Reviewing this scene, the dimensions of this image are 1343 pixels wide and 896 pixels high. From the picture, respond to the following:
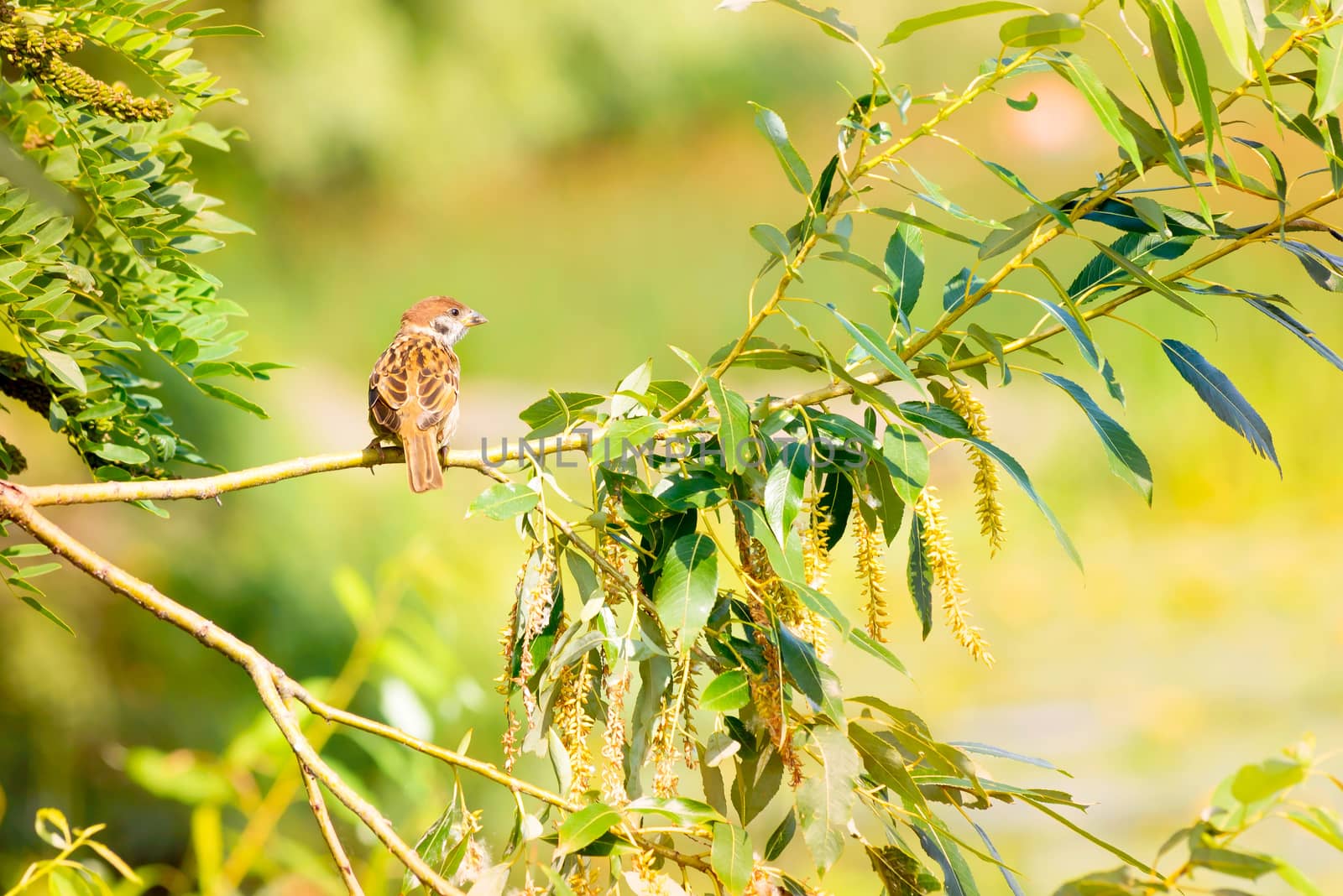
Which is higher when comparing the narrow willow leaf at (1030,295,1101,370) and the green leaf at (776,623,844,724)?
the narrow willow leaf at (1030,295,1101,370)

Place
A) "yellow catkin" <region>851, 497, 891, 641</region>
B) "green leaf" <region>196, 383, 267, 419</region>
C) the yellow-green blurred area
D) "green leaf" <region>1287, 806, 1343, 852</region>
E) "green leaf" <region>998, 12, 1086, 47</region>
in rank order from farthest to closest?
the yellow-green blurred area < "green leaf" <region>196, 383, 267, 419</region> < "yellow catkin" <region>851, 497, 891, 641</region> < "green leaf" <region>998, 12, 1086, 47</region> < "green leaf" <region>1287, 806, 1343, 852</region>

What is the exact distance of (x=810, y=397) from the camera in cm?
59

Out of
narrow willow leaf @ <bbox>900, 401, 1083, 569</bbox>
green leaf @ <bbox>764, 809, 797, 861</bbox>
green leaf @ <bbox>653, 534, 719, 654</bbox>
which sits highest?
narrow willow leaf @ <bbox>900, 401, 1083, 569</bbox>

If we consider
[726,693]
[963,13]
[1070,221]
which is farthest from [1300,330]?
[726,693]

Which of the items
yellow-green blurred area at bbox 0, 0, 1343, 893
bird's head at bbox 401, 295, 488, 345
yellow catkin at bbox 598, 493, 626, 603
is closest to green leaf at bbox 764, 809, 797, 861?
yellow catkin at bbox 598, 493, 626, 603

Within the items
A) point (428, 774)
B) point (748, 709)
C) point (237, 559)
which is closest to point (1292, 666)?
point (428, 774)

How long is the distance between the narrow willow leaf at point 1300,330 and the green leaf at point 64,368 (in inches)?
26.1

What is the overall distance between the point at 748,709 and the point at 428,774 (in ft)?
3.27

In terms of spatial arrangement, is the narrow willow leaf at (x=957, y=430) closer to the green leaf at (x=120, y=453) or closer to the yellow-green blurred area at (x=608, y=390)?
the green leaf at (x=120, y=453)

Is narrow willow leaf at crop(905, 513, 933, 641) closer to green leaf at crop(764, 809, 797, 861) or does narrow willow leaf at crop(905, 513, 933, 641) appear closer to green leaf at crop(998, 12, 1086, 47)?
green leaf at crop(764, 809, 797, 861)

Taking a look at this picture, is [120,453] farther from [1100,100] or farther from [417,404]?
[1100,100]

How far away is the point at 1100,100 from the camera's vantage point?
0.50 m

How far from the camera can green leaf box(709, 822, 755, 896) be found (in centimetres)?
51

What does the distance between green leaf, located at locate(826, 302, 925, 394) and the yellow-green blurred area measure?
156 cm
